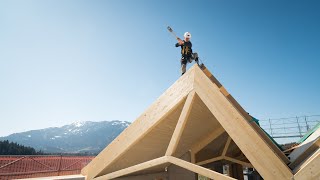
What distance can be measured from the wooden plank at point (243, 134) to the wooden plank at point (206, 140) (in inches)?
146

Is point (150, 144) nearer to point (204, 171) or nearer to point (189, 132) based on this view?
point (189, 132)

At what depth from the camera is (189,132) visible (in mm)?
7934

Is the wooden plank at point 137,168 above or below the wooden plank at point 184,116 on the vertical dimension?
below

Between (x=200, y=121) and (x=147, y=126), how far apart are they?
2104 mm

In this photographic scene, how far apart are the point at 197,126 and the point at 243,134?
10.2ft

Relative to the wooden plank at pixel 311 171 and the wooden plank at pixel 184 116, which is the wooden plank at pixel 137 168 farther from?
the wooden plank at pixel 311 171

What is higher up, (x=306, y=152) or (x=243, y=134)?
(x=243, y=134)

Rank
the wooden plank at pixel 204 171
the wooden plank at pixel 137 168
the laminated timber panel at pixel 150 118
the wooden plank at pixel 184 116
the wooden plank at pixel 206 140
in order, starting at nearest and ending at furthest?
the wooden plank at pixel 204 171 → the wooden plank at pixel 184 116 → the laminated timber panel at pixel 150 118 → the wooden plank at pixel 137 168 → the wooden plank at pixel 206 140

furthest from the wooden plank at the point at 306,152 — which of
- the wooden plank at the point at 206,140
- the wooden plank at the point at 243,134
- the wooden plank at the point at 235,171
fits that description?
the wooden plank at the point at 235,171

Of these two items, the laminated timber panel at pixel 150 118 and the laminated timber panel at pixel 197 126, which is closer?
the laminated timber panel at pixel 150 118

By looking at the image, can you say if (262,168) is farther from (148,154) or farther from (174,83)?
(148,154)

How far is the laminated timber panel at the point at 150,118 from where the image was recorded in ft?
19.2

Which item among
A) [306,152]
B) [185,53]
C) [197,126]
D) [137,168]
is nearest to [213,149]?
[197,126]

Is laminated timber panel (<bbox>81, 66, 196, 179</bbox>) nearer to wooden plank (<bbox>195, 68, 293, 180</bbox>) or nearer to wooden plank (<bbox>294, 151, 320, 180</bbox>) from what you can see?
wooden plank (<bbox>195, 68, 293, 180</bbox>)
